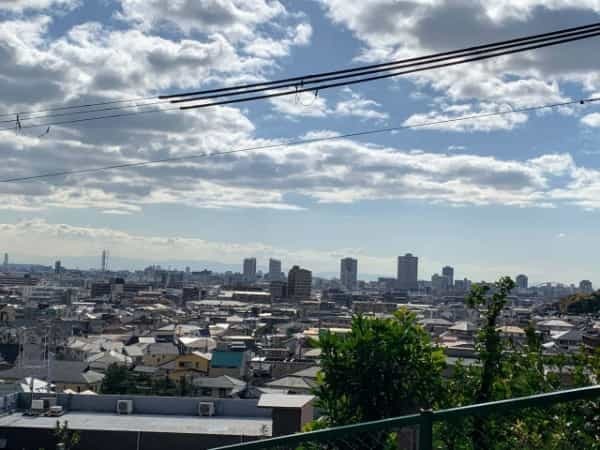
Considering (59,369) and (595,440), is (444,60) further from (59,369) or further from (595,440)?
(59,369)

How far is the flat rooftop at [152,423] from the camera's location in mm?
10258

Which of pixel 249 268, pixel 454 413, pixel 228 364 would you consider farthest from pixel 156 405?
pixel 249 268

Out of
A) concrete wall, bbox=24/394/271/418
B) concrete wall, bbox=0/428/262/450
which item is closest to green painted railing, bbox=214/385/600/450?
concrete wall, bbox=0/428/262/450

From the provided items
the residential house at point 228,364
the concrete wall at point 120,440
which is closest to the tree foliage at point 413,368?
the concrete wall at point 120,440

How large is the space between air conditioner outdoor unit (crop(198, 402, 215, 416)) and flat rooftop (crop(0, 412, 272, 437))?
111 mm

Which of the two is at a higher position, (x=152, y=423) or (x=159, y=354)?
(x=152, y=423)

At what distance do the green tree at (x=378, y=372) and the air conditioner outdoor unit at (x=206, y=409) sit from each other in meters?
7.86

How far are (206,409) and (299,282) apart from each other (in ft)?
215

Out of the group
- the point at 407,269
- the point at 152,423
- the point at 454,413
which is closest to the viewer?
the point at 454,413

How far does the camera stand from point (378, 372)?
3.82 m

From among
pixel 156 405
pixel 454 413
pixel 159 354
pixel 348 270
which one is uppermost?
pixel 348 270

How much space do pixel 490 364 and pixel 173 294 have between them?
72.1 m

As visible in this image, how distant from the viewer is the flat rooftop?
10258mm

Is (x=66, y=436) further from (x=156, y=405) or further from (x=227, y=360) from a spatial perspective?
(x=227, y=360)
